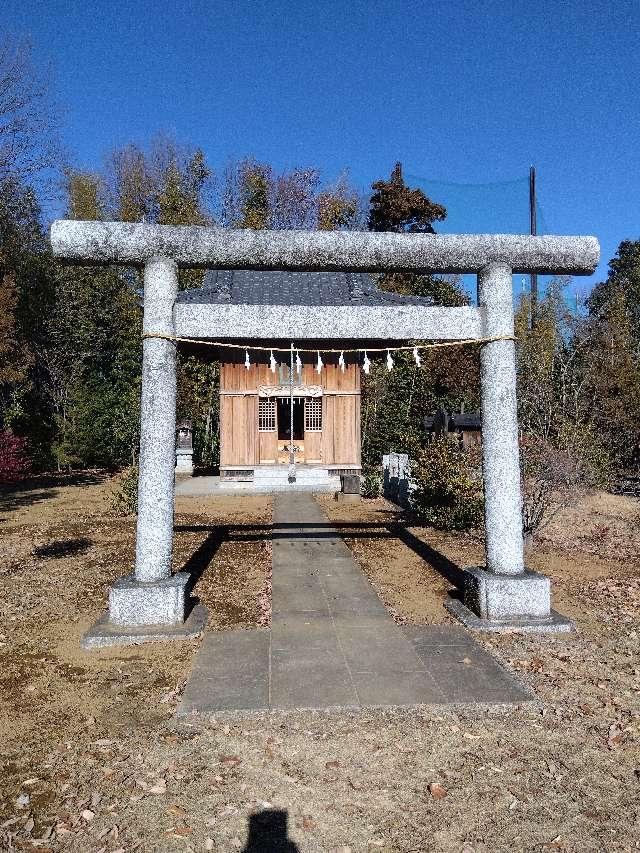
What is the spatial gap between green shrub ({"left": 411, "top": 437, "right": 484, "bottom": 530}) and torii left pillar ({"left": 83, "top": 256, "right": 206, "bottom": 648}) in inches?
246

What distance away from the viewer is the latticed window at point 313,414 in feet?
57.4

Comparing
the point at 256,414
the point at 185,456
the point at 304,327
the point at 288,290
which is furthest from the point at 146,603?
the point at 185,456

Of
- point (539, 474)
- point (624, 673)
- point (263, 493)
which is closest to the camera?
point (624, 673)

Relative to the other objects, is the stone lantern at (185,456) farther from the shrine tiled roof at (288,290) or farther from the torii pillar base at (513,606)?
the torii pillar base at (513,606)

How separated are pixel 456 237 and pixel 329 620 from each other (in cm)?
429

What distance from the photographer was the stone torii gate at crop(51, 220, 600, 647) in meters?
5.67

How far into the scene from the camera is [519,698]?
4277 mm

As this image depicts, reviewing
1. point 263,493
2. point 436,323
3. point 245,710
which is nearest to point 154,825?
point 245,710

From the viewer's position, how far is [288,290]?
18219 millimetres

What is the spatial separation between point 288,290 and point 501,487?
13520 millimetres

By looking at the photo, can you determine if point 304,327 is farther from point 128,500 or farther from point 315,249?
point 128,500

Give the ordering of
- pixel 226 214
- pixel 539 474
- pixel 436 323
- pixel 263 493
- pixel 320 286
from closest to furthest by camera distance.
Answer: pixel 436 323 → pixel 539 474 → pixel 263 493 → pixel 320 286 → pixel 226 214

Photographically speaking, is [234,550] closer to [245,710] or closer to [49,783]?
[245,710]

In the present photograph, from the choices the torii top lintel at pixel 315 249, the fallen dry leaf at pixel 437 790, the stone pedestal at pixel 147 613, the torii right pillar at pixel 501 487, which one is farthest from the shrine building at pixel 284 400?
the fallen dry leaf at pixel 437 790
